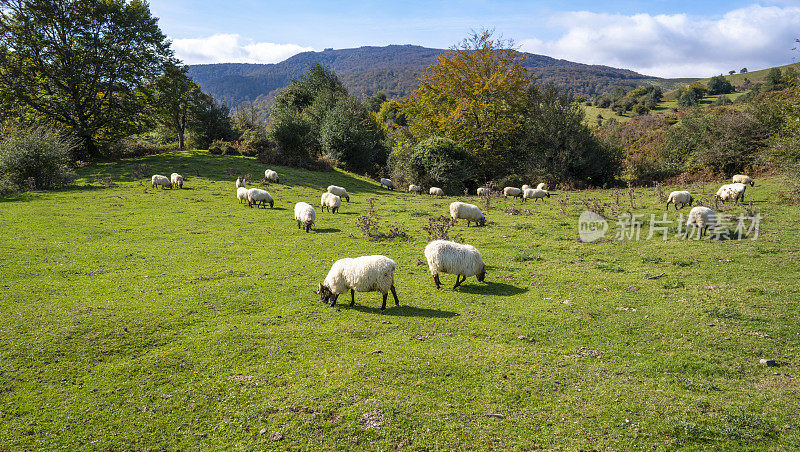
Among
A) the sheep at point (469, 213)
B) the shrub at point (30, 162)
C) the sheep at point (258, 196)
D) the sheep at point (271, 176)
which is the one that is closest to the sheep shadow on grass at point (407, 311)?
the sheep at point (469, 213)

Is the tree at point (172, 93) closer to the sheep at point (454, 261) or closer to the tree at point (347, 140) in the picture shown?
the tree at point (347, 140)

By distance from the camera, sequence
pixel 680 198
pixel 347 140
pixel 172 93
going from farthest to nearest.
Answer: pixel 347 140, pixel 172 93, pixel 680 198

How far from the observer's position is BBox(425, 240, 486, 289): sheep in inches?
523

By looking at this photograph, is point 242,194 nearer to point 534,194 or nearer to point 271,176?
point 271,176

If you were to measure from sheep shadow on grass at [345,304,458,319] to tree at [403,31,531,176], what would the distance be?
35950 millimetres

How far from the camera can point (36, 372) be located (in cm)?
744

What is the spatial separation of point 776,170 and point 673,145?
12.4 metres

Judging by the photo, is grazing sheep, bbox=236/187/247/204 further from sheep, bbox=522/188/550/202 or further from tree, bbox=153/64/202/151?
tree, bbox=153/64/202/151

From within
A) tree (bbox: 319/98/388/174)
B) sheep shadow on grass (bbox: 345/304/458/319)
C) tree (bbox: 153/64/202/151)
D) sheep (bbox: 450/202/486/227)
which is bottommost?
sheep shadow on grass (bbox: 345/304/458/319)

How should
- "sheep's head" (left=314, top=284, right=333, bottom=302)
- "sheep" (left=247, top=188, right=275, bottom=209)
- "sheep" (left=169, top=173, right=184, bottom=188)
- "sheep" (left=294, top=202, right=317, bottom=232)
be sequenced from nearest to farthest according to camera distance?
"sheep's head" (left=314, top=284, right=333, bottom=302) < "sheep" (left=294, top=202, right=317, bottom=232) < "sheep" (left=247, top=188, right=275, bottom=209) < "sheep" (left=169, top=173, right=184, bottom=188)

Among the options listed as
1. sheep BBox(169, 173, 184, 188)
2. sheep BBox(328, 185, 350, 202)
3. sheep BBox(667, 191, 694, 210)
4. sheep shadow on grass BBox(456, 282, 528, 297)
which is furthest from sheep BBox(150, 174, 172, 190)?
sheep BBox(667, 191, 694, 210)

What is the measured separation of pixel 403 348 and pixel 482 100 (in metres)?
43.4

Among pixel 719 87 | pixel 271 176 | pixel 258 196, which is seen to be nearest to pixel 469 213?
pixel 258 196

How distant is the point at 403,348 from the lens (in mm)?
9016
